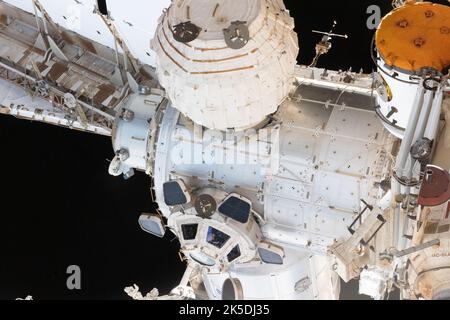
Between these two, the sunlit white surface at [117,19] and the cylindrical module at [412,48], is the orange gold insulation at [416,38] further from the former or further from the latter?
the sunlit white surface at [117,19]

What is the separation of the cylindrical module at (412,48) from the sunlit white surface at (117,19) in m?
4.51

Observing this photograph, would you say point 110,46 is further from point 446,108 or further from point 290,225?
point 446,108

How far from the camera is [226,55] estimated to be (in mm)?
12977

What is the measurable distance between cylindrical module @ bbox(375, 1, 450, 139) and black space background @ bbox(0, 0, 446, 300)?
314 inches

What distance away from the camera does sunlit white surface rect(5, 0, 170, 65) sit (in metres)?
16.0

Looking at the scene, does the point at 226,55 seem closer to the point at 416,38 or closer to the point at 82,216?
the point at 416,38

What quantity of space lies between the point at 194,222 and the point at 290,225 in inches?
62.0

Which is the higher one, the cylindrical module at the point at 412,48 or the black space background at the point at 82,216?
the cylindrical module at the point at 412,48

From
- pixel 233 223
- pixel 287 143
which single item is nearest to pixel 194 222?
pixel 233 223

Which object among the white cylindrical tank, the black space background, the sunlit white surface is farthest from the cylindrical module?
the black space background

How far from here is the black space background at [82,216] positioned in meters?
21.3

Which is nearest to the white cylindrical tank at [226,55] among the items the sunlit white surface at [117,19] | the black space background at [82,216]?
the sunlit white surface at [117,19]

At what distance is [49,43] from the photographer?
17422 mm

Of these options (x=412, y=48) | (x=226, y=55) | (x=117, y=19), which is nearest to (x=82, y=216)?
(x=117, y=19)
